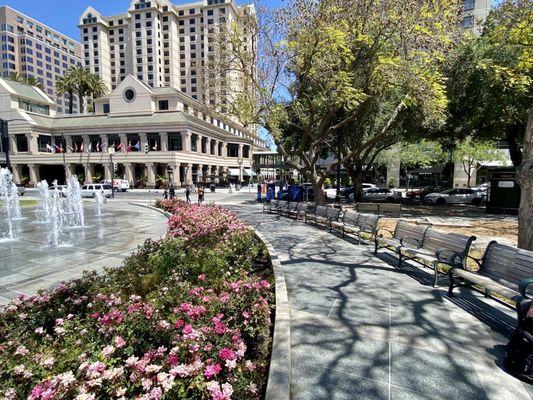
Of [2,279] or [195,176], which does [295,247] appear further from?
[195,176]

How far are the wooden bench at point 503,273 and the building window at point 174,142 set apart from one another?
50.6 m

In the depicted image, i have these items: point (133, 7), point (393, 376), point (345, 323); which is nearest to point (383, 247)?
point (345, 323)

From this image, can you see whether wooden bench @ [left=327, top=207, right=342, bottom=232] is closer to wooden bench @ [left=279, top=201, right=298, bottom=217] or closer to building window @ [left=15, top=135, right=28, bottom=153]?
wooden bench @ [left=279, top=201, right=298, bottom=217]

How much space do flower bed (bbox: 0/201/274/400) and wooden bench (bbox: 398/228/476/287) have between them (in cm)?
350

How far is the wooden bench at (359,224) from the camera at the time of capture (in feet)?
29.8

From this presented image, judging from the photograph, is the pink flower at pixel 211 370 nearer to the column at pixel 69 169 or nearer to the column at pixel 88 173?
the column at pixel 88 173

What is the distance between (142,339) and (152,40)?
344 feet

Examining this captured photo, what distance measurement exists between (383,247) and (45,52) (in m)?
146

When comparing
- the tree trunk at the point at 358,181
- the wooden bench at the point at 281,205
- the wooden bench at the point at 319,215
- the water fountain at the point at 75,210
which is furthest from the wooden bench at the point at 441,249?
the tree trunk at the point at 358,181

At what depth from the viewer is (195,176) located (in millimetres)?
56938

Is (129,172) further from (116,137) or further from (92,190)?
(92,190)

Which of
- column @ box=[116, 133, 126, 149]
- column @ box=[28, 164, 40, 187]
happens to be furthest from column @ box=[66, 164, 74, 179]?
column @ box=[116, 133, 126, 149]

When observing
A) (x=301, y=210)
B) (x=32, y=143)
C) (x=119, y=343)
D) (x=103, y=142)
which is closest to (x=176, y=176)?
(x=103, y=142)

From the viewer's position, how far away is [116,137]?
172 ft
